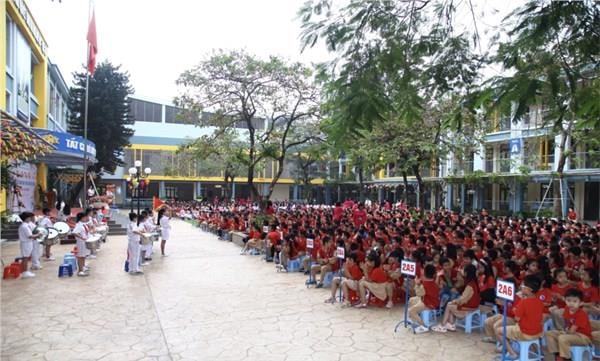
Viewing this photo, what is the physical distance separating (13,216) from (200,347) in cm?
1506

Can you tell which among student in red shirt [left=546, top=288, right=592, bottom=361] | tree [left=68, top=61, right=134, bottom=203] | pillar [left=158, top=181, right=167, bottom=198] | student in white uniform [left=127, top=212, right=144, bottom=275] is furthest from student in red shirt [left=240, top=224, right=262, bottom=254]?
pillar [left=158, top=181, right=167, bottom=198]

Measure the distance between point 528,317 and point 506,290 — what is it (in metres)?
0.48

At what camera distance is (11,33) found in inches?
642

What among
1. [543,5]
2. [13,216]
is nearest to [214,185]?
[13,216]

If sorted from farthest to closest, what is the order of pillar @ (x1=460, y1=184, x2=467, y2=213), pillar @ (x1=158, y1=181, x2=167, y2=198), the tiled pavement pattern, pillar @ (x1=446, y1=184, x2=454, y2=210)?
pillar @ (x1=158, y1=181, x2=167, y2=198) → pillar @ (x1=446, y1=184, x2=454, y2=210) → pillar @ (x1=460, y1=184, x2=467, y2=213) → the tiled pavement pattern

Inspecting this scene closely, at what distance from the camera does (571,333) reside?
514 cm

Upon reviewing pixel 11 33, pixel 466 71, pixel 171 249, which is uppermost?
pixel 11 33

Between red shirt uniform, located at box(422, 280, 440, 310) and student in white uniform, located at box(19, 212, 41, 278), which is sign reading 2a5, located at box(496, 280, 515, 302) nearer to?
red shirt uniform, located at box(422, 280, 440, 310)

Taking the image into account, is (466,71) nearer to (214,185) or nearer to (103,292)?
(103,292)

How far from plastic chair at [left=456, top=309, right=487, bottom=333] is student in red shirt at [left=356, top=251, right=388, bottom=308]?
1.43 metres

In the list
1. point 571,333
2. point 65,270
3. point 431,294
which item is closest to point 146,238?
point 65,270

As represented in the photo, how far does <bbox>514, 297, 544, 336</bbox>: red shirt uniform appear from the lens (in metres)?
5.20

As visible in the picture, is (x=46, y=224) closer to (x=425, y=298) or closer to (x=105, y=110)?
(x=425, y=298)

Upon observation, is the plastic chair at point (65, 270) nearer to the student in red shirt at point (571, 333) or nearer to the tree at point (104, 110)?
the student in red shirt at point (571, 333)
